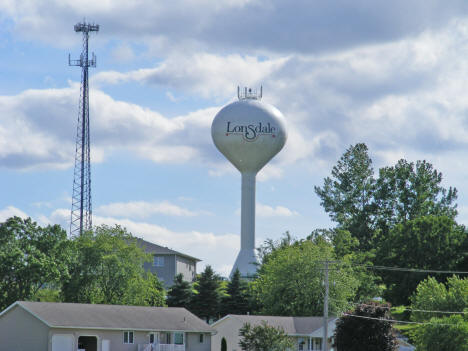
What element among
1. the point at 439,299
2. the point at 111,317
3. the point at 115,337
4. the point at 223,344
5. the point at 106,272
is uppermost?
the point at 106,272

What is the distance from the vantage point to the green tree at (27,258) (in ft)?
218

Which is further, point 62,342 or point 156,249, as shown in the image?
point 156,249

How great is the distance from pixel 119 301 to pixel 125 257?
370 centimetres

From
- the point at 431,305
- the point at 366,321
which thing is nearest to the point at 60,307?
the point at 366,321

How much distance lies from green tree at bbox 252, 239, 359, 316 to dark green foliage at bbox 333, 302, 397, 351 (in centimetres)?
1570

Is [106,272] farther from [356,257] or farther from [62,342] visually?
[356,257]

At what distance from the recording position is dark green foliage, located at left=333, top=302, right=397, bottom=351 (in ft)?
201

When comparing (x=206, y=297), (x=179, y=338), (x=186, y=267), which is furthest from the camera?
(x=186, y=267)

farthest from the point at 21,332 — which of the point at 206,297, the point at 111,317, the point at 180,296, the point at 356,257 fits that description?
the point at 356,257

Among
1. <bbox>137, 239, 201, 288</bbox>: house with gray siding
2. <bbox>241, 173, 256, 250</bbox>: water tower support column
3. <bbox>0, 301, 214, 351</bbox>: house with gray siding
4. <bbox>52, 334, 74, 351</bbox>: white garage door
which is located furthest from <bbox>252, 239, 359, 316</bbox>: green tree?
<bbox>137, 239, 201, 288</bbox>: house with gray siding

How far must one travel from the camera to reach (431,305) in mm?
71875

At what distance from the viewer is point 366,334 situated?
61562mm

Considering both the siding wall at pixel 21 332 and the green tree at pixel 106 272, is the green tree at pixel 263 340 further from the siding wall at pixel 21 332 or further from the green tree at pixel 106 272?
the green tree at pixel 106 272

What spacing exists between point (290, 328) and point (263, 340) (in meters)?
8.98
